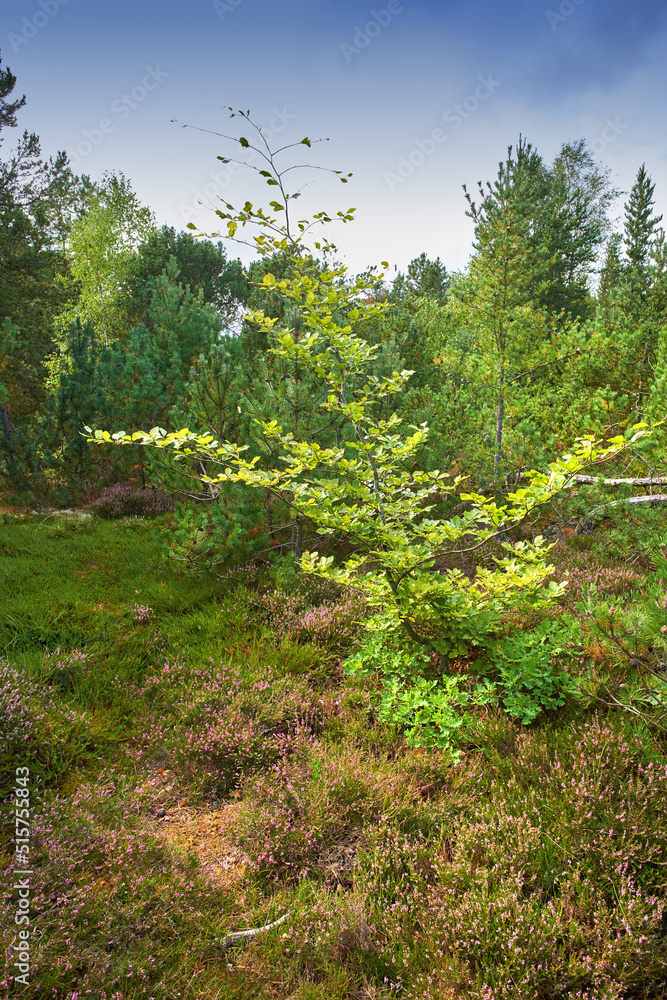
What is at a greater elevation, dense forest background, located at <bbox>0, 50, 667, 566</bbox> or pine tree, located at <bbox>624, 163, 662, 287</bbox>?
pine tree, located at <bbox>624, 163, 662, 287</bbox>

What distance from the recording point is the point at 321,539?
638 centimetres

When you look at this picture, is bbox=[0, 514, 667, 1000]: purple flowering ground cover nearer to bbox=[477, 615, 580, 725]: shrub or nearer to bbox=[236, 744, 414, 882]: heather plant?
bbox=[236, 744, 414, 882]: heather plant

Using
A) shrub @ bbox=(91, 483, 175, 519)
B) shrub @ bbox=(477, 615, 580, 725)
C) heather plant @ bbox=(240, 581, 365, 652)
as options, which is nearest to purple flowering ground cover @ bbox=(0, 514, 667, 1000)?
shrub @ bbox=(477, 615, 580, 725)

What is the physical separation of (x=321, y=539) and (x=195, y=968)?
4570mm

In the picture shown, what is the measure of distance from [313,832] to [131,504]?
7849 millimetres

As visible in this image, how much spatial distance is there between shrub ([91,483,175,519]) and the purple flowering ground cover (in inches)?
185

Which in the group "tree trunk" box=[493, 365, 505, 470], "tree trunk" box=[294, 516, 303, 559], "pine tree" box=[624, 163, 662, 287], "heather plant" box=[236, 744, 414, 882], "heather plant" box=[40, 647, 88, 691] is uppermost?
"pine tree" box=[624, 163, 662, 287]

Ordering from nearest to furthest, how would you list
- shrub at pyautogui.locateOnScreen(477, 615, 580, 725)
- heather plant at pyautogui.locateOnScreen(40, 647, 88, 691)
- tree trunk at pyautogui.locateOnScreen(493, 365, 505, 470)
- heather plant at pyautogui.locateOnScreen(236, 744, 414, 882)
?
heather plant at pyautogui.locateOnScreen(236, 744, 414, 882) → shrub at pyautogui.locateOnScreen(477, 615, 580, 725) → heather plant at pyautogui.locateOnScreen(40, 647, 88, 691) → tree trunk at pyautogui.locateOnScreen(493, 365, 505, 470)

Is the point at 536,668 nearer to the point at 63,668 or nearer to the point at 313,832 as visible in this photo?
the point at 313,832

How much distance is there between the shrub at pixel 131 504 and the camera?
29.8ft

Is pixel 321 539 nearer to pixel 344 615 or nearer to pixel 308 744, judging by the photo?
pixel 344 615

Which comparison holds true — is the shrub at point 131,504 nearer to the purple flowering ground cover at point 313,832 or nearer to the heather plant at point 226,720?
the purple flowering ground cover at point 313,832

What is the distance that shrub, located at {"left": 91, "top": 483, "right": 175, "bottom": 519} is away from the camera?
909 cm

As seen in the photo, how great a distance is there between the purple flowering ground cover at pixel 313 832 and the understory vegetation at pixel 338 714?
0.02 metres
